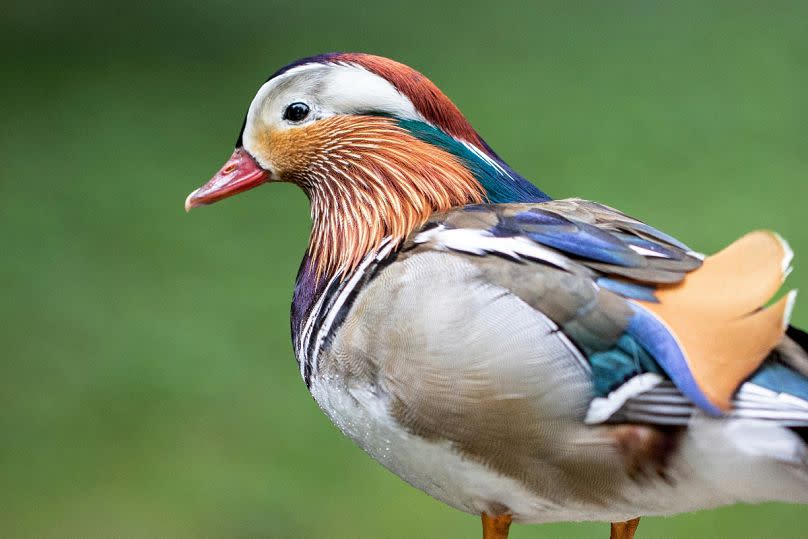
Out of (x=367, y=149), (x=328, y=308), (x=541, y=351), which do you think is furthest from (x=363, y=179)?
(x=541, y=351)

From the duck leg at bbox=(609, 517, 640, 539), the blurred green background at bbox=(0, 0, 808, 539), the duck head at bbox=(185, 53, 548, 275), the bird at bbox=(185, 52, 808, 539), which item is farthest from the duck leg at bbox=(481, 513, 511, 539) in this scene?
the blurred green background at bbox=(0, 0, 808, 539)

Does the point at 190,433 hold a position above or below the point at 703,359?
below

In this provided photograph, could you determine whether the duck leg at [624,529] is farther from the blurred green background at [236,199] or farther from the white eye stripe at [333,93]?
the blurred green background at [236,199]

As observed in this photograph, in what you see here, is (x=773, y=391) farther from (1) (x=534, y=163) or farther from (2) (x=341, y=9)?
(2) (x=341, y=9)

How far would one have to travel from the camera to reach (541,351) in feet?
2.96

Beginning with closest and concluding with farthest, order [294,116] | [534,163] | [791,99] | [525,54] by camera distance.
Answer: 1. [294,116]
2. [534,163]
3. [791,99]
4. [525,54]

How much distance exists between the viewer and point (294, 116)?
42.8 inches

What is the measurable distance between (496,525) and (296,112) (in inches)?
17.2

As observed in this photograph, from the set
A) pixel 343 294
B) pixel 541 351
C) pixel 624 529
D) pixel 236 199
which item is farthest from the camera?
pixel 236 199

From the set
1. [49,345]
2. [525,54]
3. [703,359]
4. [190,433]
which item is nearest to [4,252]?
[49,345]

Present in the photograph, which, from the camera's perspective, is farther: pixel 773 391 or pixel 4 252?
pixel 4 252

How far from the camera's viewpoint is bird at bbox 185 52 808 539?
882mm

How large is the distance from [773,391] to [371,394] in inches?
13.0

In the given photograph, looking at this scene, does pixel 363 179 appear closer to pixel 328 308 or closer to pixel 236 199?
pixel 328 308
